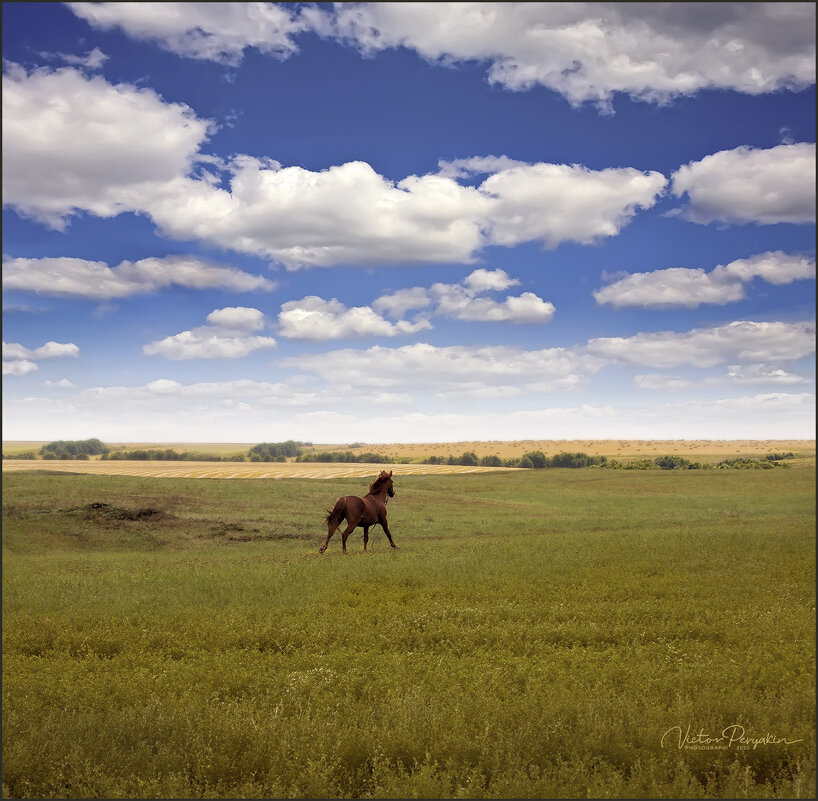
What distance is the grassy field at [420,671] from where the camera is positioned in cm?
841

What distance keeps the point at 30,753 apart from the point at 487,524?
33.2m

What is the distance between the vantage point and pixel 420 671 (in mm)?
12156

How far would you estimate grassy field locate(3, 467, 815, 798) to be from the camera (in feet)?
27.6

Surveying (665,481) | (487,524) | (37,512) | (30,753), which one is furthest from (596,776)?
(665,481)

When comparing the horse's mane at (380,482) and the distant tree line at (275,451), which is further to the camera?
the distant tree line at (275,451)

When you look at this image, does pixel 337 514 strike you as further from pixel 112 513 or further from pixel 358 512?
pixel 112 513

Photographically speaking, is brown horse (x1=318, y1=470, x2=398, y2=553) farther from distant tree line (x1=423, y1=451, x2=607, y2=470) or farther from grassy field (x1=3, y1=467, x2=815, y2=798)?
distant tree line (x1=423, y1=451, x2=607, y2=470)

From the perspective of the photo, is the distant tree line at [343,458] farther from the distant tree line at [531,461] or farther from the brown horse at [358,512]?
the brown horse at [358,512]

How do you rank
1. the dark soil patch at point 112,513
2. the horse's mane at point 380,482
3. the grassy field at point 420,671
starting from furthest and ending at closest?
the dark soil patch at point 112,513
the horse's mane at point 380,482
the grassy field at point 420,671
